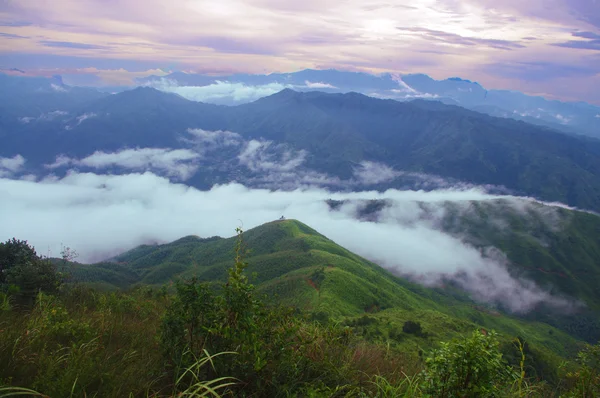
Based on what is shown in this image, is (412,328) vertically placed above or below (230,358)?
below

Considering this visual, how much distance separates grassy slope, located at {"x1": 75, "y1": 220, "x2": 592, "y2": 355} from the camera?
60.2 meters

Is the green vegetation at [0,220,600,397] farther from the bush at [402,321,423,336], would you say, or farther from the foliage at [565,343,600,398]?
the bush at [402,321,423,336]

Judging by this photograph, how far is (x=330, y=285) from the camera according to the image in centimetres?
7794

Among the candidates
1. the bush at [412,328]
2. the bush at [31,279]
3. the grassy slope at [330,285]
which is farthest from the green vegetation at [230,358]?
the bush at [412,328]

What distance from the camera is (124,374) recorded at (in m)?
4.87

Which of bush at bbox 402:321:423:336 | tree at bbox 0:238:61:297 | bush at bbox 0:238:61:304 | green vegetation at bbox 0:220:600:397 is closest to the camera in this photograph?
green vegetation at bbox 0:220:600:397

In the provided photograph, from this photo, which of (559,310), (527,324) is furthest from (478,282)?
(527,324)

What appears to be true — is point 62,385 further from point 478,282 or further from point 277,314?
point 478,282

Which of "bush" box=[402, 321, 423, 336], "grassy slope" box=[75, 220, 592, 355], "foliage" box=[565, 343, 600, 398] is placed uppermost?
"foliage" box=[565, 343, 600, 398]

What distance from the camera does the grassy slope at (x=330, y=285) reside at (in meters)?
60.2

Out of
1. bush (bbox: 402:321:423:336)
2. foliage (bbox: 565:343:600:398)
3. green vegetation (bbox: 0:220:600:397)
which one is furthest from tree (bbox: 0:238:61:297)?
bush (bbox: 402:321:423:336)

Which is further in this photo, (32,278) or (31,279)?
(32,278)

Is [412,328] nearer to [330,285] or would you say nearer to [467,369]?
[330,285]

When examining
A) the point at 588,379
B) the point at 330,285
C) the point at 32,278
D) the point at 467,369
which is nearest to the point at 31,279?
the point at 32,278
